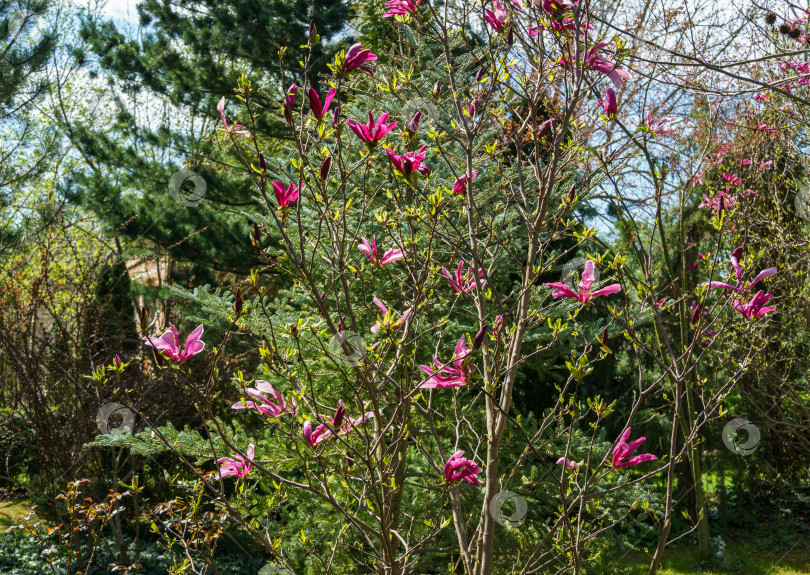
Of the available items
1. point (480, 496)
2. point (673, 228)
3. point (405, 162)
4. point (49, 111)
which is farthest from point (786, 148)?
point (49, 111)

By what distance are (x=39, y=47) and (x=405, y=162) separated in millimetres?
6081

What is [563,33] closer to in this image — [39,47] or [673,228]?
[673,228]

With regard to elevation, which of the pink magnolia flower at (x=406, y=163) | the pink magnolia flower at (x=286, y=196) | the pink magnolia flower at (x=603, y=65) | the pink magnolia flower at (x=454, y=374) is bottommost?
the pink magnolia flower at (x=454, y=374)

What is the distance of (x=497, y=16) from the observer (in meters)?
1.91

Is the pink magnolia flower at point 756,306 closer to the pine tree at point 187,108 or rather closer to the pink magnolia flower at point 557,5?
the pink magnolia flower at point 557,5

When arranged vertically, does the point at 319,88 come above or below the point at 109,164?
above

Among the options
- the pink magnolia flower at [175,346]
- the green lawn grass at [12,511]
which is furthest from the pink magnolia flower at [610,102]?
the green lawn grass at [12,511]

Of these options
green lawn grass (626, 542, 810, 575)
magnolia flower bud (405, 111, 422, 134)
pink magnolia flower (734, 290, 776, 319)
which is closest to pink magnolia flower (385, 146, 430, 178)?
magnolia flower bud (405, 111, 422, 134)

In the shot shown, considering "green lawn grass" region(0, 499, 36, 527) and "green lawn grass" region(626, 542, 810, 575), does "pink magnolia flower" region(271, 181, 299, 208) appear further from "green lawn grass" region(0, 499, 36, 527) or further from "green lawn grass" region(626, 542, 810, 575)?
"green lawn grass" region(0, 499, 36, 527)

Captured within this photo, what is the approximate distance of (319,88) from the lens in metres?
7.00

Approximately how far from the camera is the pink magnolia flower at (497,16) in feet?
6.13

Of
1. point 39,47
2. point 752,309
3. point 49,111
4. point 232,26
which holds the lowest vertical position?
point 752,309

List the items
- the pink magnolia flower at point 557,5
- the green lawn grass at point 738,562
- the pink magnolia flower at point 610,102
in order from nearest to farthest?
the pink magnolia flower at point 610,102 < the pink magnolia flower at point 557,5 < the green lawn grass at point 738,562

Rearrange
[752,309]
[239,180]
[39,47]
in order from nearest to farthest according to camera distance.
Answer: [752,309] → [39,47] → [239,180]
